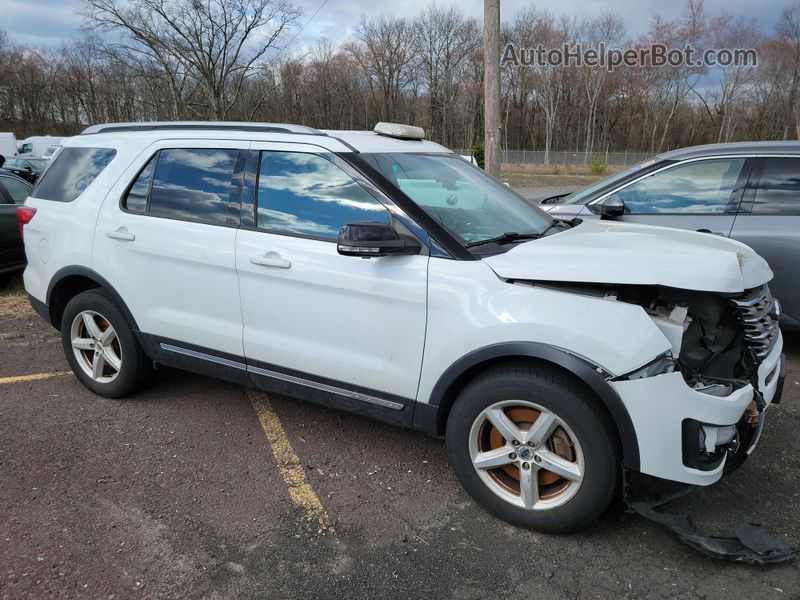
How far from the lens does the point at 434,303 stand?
9.02ft

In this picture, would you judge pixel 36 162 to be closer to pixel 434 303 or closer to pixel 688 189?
pixel 688 189

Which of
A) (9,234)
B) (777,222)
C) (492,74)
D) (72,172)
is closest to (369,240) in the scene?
Answer: (72,172)

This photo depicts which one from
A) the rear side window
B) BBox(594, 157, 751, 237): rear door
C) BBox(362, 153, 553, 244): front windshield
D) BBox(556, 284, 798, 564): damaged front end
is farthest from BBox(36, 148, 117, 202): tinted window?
BBox(594, 157, 751, 237): rear door

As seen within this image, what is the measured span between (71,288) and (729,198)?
5268 millimetres

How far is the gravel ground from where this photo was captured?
94.5 inches

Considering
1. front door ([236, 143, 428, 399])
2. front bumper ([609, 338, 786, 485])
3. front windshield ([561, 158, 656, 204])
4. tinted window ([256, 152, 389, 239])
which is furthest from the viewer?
front windshield ([561, 158, 656, 204])

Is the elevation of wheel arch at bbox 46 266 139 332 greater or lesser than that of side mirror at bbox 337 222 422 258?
lesser

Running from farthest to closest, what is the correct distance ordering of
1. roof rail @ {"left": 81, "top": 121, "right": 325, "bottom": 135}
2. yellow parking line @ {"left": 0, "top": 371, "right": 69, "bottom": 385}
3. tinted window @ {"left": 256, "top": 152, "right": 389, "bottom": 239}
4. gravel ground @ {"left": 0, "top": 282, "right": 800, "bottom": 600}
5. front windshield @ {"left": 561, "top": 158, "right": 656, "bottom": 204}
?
1. front windshield @ {"left": 561, "top": 158, "right": 656, "bottom": 204}
2. yellow parking line @ {"left": 0, "top": 371, "right": 69, "bottom": 385}
3. roof rail @ {"left": 81, "top": 121, "right": 325, "bottom": 135}
4. tinted window @ {"left": 256, "top": 152, "right": 389, "bottom": 239}
5. gravel ground @ {"left": 0, "top": 282, "right": 800, "bottom": 600}

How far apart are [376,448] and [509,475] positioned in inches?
38.8

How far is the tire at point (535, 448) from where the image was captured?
247cm

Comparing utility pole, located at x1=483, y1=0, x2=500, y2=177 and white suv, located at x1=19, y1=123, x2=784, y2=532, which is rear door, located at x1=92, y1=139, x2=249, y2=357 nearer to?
white suv, located at x1=19, y1=123, x2=784, y2=532

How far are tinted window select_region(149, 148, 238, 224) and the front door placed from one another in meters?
0.24

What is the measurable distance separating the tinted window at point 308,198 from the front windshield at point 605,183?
3.12m

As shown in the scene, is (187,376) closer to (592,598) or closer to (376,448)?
(376,448)
